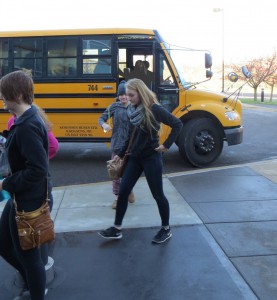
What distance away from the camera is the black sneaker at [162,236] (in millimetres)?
4148

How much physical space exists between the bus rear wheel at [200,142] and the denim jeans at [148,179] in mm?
3827

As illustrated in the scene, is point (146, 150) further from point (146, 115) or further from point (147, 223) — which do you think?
point (147, 223)

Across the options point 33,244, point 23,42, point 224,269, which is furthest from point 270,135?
point 33,244

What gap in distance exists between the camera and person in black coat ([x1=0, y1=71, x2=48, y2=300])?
246 centimetres

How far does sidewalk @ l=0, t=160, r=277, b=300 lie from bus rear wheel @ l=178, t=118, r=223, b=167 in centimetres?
178

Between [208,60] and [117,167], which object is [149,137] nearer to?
[117,167]

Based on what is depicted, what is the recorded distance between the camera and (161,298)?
314 cm

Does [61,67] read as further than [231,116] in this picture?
Yes

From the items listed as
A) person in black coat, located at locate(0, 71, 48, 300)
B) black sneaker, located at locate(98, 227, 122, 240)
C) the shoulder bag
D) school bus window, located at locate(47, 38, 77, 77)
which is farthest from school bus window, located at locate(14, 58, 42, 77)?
the shoulder bag

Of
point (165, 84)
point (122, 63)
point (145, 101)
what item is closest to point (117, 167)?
point (145, 101)

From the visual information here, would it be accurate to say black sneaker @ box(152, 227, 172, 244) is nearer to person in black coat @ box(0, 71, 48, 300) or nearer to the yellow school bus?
person in black coat @ box(0, 71, 48, 300)

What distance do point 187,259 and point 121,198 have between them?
35.1 inches

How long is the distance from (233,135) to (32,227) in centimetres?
600

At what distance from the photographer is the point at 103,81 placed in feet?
26.5
